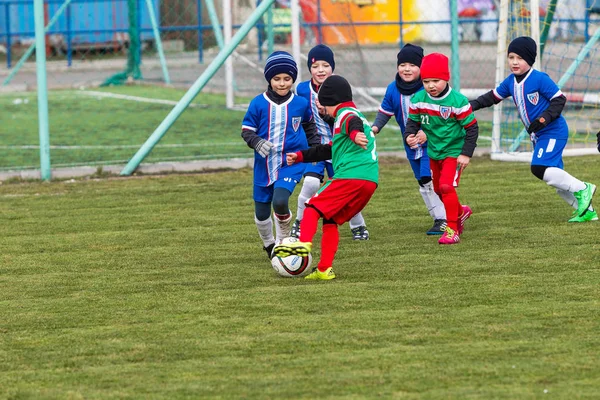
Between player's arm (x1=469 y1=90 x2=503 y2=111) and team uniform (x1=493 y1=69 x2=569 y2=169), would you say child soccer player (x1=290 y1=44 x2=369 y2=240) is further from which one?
team uniform (x1=493 y1=69 x2=569 y2=169)

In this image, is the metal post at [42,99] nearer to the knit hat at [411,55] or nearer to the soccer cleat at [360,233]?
the soccer cleat at [360,233]

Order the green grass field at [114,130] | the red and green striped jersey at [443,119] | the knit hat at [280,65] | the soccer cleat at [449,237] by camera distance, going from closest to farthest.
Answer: the knit hat at [280,65] < the soccer cleat at [449,237] < the red and green striped jersey at [443,119] < the green grass field at [114,130]

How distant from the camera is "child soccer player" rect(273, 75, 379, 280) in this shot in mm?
6965

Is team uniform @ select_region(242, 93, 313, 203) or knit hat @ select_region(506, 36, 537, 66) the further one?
knit hat @ select_region(506, 36, 537, 66)

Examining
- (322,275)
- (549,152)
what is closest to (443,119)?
(549,152)

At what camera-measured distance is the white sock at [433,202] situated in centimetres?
883

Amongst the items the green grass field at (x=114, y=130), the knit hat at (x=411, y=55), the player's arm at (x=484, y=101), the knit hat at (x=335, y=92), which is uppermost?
the knit hat at (x=411, y=55)

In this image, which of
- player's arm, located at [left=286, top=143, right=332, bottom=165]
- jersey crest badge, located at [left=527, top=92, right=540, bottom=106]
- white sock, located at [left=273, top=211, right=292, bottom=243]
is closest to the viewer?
player's arm, located at [left=286, top=143, right=332, bottom=165]

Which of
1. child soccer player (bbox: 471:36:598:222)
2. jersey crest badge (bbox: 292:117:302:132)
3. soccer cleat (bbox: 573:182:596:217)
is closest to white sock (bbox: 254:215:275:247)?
jersey crest badge (bbox: 292:117:302:132)

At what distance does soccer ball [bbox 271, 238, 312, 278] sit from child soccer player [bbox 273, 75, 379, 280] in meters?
0.04

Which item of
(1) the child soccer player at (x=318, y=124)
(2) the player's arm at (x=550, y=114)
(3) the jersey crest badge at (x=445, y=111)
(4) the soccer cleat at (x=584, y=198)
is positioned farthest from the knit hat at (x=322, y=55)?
(4) the soccer cleat at (x=584, y=198)

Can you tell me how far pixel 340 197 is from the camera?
6984mm

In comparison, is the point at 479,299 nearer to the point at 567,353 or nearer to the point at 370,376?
the point at 567,353

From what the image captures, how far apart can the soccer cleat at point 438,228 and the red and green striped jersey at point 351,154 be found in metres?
1.55
